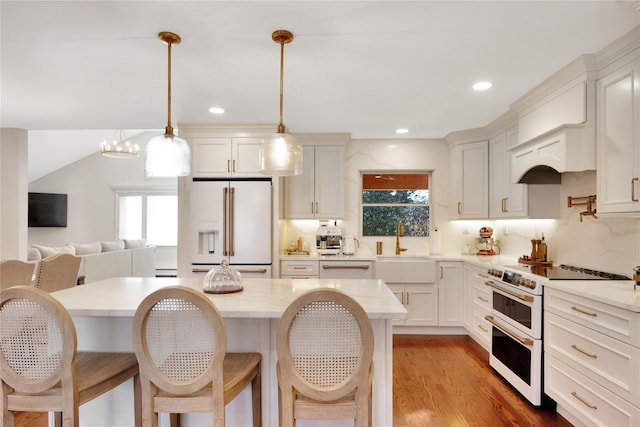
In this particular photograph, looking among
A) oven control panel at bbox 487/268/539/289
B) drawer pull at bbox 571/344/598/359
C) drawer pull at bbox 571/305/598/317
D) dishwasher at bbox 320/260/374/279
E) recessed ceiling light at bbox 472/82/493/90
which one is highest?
recessed ceiling light at bbox 472/82/493/90

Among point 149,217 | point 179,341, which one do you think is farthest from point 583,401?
point 149,217

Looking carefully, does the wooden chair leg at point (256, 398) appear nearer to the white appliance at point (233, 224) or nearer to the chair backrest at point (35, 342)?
the chair backrest at point (35, 342)

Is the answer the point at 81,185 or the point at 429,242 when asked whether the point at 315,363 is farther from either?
the point at 81,185

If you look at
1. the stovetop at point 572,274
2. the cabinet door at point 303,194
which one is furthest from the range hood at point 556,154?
the cabinet door at point 303,194

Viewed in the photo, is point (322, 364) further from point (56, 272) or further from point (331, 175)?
point (331, 175)

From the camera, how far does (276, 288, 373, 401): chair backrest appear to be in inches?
52.2

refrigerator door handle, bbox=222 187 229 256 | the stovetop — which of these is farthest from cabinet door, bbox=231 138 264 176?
the stovetop

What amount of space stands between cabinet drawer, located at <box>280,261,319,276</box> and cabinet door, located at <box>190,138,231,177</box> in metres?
1.26

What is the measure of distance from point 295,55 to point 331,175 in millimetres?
2101

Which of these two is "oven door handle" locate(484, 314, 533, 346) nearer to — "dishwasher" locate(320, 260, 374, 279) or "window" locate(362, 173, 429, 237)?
"dishwasher" locate(320, 260, 374, 279)

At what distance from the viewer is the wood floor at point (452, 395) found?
2.23 m

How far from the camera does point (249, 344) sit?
180 centimetres

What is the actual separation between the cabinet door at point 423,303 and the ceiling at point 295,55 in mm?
1976

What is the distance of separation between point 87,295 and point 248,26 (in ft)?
5.80
